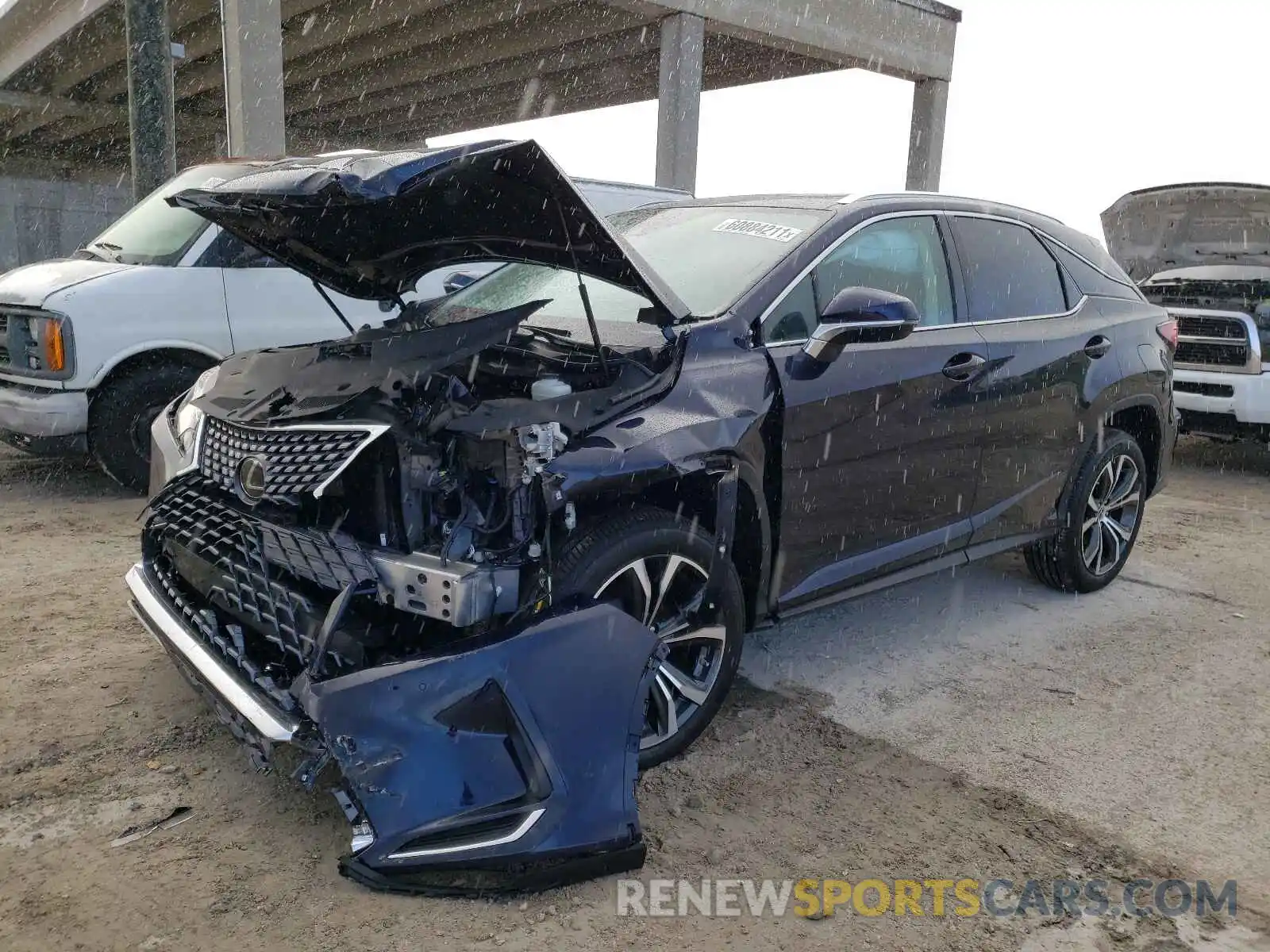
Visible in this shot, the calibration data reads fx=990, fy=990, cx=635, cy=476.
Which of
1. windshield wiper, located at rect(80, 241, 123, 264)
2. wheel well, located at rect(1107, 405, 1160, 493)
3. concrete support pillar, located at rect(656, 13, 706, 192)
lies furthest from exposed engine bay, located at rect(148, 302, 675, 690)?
concrete support pillar, located at rect(656, 13, 706, 192)

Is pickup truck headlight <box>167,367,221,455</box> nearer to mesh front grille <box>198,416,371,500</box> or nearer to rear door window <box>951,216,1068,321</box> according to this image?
mesh front grille <box>198,416,371,500</box>

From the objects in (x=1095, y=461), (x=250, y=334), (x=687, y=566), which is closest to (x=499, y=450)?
(x=687, y=566)

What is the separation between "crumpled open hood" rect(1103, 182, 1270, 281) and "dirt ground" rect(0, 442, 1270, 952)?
203 inches

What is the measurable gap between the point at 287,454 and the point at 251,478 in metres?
0.20

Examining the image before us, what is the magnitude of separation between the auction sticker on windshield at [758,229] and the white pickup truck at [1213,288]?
600cm

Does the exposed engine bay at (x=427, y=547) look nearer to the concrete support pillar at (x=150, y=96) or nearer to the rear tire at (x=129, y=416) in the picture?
the rear tire at (x=129, y=416)

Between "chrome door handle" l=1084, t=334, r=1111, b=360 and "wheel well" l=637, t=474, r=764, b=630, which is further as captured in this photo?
"chrome door handle" l=1084, t=334, r=1111, b=360

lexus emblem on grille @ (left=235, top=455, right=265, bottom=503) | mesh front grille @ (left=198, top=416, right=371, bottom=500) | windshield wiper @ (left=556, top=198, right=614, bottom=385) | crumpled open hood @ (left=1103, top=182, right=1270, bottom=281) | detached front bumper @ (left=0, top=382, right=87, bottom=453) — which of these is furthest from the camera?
crumpled open hood @ (left=1103, top=182, right=1270, bottom=281)

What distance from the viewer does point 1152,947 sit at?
7.85ft

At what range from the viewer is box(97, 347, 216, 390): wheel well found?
19.6 feet

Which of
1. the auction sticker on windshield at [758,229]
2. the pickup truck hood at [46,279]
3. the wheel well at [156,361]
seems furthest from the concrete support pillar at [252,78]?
the auction sticker on windshield at [758,229]

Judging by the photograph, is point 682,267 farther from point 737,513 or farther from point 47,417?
point 47,417

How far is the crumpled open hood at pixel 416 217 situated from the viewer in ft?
8.48

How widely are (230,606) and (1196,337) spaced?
863 cm
